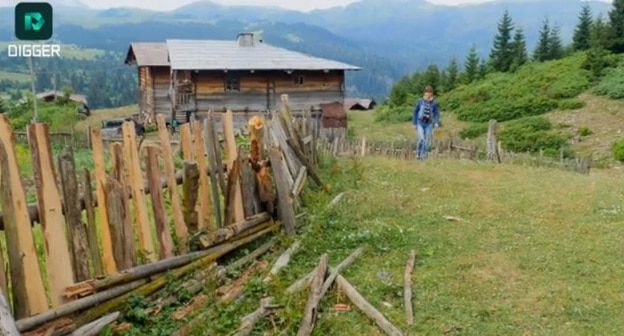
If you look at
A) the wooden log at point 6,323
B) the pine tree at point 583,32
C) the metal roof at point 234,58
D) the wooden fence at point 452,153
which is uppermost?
the pine tree at point 583,32

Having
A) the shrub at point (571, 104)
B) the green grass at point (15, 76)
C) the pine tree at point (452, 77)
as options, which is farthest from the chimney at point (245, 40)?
the green grass at point (15, 76)

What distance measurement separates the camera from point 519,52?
4403 centimetres

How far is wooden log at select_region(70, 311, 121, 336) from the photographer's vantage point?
427cm

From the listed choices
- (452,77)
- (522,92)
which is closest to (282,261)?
(522,92)

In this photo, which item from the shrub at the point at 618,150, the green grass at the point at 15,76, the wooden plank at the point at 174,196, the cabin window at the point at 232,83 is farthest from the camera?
the green grass at the point at 15,76

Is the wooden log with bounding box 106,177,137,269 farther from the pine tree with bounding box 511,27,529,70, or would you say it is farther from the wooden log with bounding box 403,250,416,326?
the pine tree with bounding box 511,27,529,70

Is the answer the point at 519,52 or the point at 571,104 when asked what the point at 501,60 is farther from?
the point at 571,104

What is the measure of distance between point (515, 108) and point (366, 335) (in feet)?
90.1

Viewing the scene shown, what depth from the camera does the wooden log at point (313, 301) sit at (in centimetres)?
466

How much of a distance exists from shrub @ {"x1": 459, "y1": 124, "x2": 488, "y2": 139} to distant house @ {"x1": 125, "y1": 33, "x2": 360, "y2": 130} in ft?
18.5

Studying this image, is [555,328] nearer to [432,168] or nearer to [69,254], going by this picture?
[69,254]

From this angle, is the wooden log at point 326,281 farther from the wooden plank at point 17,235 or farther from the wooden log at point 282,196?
the wooden plank at point 17,235

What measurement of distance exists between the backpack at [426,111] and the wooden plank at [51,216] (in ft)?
30.6

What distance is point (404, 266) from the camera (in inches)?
243
